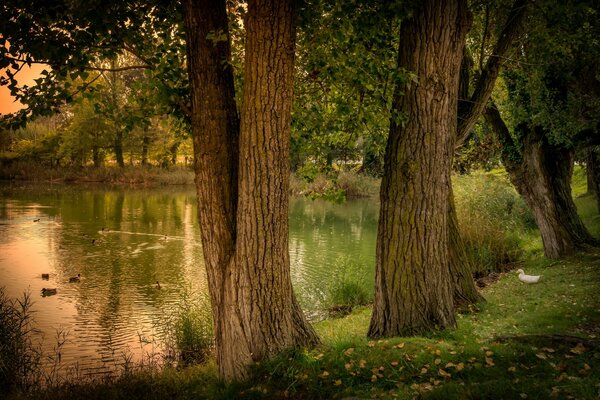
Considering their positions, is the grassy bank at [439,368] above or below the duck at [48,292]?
above

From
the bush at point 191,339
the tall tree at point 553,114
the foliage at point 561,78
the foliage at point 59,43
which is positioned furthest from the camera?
the tall tree at point 553,114

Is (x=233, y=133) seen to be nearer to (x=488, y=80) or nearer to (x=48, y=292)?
(x=488, y=80)

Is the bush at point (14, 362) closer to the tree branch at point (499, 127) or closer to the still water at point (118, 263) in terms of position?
the still water at point (118, 263)

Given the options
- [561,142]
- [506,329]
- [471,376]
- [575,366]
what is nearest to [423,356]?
[471,376]

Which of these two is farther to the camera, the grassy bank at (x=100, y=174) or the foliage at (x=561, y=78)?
the grassy bank at (x=100, y=174)

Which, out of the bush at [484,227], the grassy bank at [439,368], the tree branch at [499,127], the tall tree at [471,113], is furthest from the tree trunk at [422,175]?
the bush at [484,227]

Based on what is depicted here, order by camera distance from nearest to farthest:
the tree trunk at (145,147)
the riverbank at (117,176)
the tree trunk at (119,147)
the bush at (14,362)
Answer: the bush at (14,362)
the riverbank at (117,176)
the tree trunk at (119,147)
the tree trunk at (145,147)

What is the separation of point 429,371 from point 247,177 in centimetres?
290

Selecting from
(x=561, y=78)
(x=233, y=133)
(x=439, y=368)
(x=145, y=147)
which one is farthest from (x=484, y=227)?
(x=145, y=147)

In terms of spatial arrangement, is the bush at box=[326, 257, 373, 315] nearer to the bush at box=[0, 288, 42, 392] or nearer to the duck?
the bush at box=[0, 288, 42, 392]

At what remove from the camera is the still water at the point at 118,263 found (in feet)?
36.4

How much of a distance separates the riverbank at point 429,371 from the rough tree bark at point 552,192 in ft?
17.6

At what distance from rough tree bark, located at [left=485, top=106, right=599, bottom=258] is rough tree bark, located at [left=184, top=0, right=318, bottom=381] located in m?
9.29

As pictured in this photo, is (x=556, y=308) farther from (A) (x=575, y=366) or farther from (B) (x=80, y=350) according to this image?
(B) (x=80, y=350)
